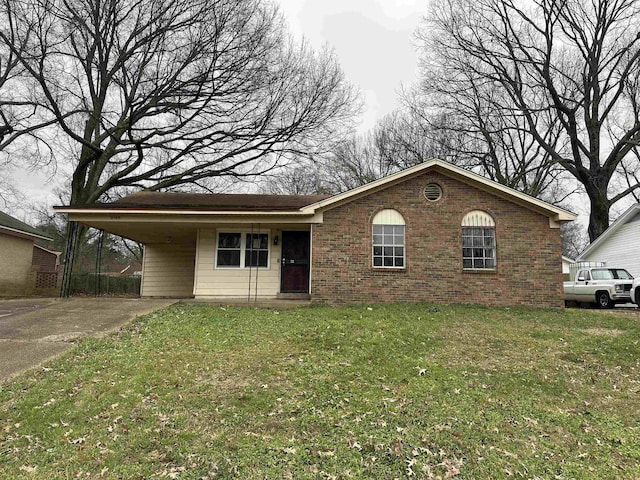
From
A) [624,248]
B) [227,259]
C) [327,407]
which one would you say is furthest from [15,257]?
[624,248]

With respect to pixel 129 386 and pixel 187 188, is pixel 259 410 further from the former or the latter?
pixel 187 188

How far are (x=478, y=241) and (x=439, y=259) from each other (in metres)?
1.21

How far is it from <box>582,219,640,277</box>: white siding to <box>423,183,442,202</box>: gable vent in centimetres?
1138

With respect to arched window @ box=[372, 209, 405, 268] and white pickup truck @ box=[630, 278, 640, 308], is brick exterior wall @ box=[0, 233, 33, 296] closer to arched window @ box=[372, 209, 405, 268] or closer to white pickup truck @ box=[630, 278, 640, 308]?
arched window @ box=[372, 209, 405, 268]

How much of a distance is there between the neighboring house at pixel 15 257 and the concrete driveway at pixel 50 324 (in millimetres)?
7139

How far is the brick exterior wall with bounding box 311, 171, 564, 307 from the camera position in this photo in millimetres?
10414

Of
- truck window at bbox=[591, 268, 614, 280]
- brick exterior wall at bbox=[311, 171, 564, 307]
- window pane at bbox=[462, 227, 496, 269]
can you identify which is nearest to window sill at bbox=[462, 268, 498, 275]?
brick exterior wall at bbox=[311, 171, 564, 307]

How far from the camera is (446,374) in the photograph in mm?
5312

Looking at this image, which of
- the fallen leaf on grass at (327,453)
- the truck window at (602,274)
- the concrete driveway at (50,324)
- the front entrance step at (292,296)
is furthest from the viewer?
the truck window at (602,274)

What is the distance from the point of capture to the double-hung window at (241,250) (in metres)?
11.8

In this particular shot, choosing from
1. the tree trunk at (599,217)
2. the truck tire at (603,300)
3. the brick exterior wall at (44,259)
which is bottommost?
the truck tire at (603,300)

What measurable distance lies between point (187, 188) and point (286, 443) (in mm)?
20717

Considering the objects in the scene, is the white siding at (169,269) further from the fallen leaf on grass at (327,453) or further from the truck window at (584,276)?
the truck window at (584,276)

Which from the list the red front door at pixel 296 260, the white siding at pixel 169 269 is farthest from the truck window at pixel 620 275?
the white siding at pixel 169 269
